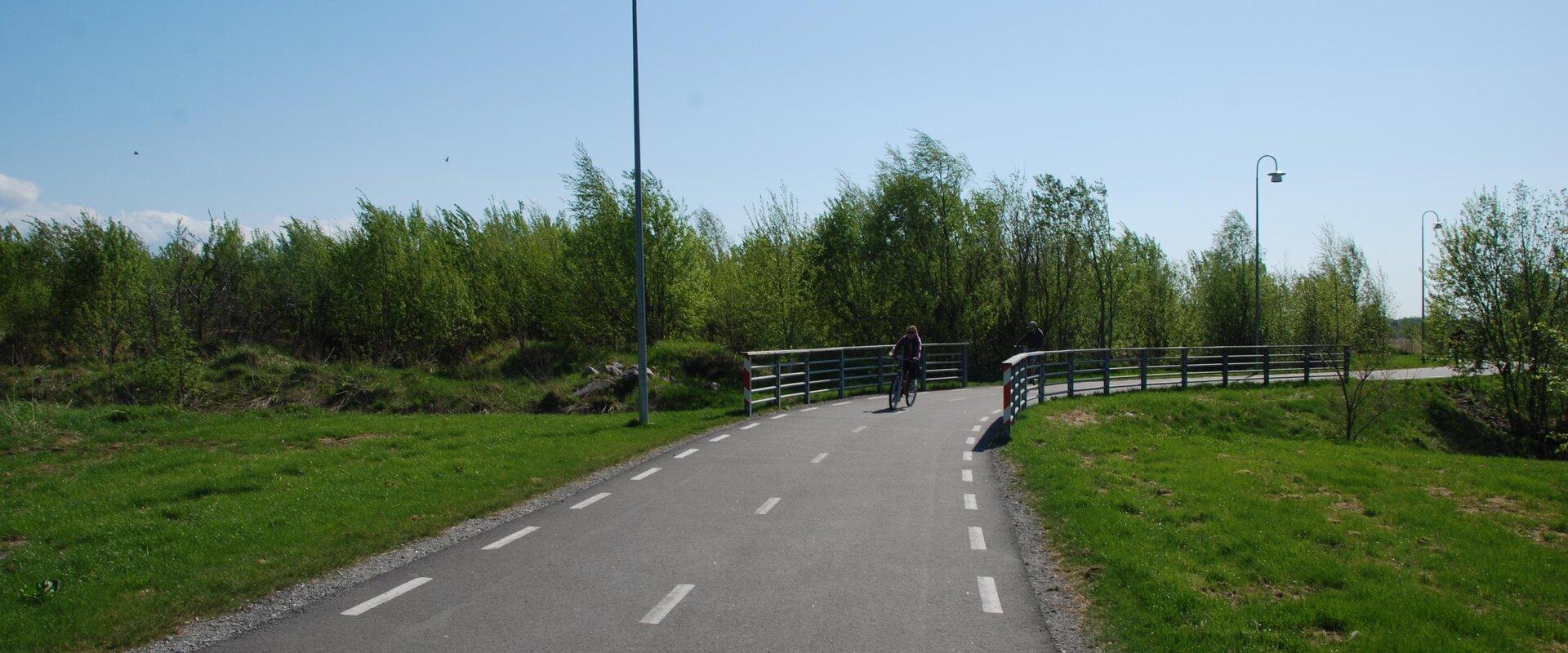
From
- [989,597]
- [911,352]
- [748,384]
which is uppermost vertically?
[911,352]

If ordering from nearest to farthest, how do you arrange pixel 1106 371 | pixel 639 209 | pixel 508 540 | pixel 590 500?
pixel 508 540, pixel 590 500, pixel 639 209, pixel 1106 371

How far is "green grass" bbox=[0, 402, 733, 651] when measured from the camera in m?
5.85

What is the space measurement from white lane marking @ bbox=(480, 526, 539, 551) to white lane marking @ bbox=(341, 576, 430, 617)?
936 mm

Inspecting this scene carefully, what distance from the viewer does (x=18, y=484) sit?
36.0 ft

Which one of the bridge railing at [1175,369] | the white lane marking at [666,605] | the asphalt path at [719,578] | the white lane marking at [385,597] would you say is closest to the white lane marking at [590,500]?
the asphalt path at [719,578]

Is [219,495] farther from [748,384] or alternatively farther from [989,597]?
[748,384]

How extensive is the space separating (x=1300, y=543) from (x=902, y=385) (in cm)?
1235

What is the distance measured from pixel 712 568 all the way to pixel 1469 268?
104 feet

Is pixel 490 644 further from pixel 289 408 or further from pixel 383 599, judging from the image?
pixel 289 408

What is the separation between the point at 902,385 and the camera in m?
19.6

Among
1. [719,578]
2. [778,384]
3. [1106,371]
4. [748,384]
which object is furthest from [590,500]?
[1106,371]

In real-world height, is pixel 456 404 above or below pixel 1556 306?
below

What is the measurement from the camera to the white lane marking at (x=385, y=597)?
5.63m

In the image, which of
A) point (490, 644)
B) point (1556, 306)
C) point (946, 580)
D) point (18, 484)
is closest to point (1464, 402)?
point (1556, 306)
